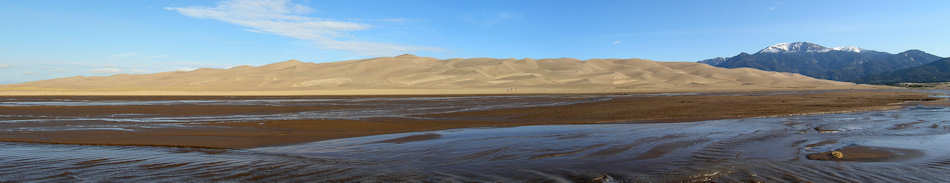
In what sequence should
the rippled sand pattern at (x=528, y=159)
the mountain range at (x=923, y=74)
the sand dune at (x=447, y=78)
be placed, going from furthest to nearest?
the mountain range at (x=923, y=74)
the sand dune at (x=447, y=78)
the rippled sand pattern at (x=528, y=159)

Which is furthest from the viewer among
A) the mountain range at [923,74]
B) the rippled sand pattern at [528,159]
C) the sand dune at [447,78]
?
the mountain range at [923,74]

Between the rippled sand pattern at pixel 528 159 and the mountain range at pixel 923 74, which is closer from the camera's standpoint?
the rippled sand pattern at pixel 528 159

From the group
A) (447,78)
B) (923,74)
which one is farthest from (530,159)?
(923,74)

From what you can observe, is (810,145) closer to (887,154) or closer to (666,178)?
(887,154)

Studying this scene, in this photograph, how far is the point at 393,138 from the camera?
11008 mm

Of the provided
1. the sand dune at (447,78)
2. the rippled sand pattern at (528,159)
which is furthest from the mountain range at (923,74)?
the rippled sand pattern at (528,159)

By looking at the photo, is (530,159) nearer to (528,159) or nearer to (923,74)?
(528,159)

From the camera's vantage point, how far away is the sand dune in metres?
75.5

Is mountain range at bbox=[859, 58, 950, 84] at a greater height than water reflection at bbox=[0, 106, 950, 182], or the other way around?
mountain range at bbox=[859, 58, 950, 84]

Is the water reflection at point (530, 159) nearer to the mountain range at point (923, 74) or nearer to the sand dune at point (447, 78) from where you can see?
the sand dune at point (447, 78)

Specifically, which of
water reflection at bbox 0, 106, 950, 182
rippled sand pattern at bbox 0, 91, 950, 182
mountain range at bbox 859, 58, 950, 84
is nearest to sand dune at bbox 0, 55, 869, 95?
water reflection at bbox 0, 106, 950, 182

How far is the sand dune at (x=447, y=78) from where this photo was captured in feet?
248

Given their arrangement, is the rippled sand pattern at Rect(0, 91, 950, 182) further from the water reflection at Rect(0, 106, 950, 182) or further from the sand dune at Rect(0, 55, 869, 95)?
the sand dune at Rect(0, 55, 869, 95)

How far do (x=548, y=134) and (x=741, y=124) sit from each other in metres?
6.07
